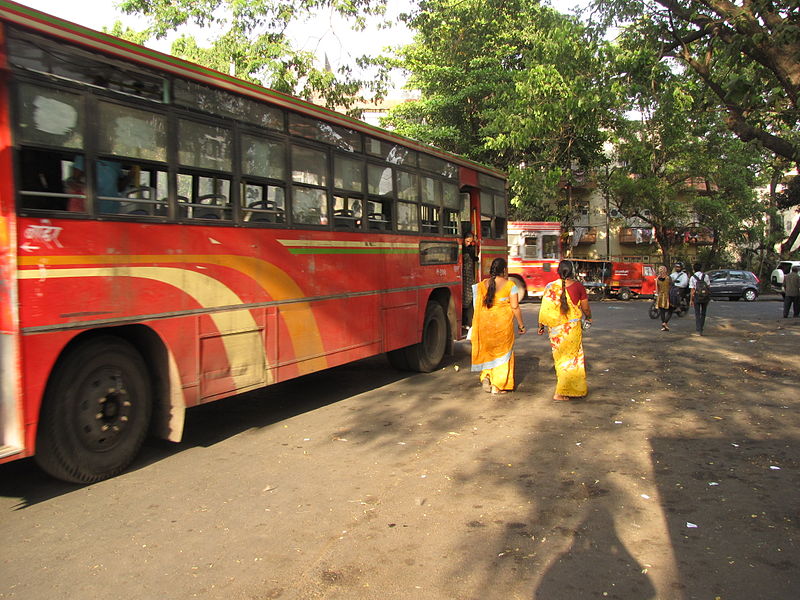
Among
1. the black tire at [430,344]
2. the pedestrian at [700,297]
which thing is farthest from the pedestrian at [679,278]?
the black tire at [430,344]

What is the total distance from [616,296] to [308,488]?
28036mm

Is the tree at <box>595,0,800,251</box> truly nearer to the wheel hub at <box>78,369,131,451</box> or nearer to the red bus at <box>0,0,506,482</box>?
the red bus at <box>0,0,506,482</box>

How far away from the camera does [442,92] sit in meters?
28.9

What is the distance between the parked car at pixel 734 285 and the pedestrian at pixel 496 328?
26.5m

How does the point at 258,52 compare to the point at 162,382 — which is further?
the point at 258,52

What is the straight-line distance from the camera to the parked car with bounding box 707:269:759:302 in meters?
31.1

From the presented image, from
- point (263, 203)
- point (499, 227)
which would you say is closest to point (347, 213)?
point (263, 203)

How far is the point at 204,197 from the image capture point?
574cm

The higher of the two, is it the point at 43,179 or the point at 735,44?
the point at 735,44

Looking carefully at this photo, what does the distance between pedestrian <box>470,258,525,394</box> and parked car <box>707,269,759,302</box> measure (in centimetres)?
2651

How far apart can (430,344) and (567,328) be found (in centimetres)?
292

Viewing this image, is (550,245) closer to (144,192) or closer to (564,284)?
(564,284)

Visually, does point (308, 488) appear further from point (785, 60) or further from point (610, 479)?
point (785, 60)

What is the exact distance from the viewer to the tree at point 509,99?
23.3 metres
